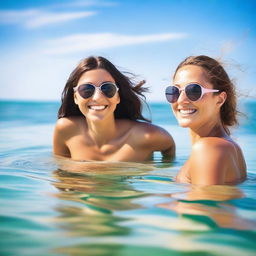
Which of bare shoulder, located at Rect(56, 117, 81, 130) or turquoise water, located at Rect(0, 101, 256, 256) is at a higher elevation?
bare shoulder, located at Rect(56, 117, 81, 130)

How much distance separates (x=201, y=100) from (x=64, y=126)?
2645mm

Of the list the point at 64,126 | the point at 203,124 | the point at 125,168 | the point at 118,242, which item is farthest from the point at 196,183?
the point at 64,126

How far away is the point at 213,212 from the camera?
3105 mm

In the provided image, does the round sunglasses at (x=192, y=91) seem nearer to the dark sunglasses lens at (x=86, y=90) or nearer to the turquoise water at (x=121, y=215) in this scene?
the turquoise water at (x=121, y=215)

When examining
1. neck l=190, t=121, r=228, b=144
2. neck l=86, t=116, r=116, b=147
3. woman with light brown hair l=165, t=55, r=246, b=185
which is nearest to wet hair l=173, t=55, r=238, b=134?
woman with light brown hair l=165, t=55, r=246, b=185

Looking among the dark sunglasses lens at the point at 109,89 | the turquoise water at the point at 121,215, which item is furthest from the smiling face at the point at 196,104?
the dark sunglasses lens at the point at 109,89

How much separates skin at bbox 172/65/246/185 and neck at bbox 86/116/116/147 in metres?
1.79

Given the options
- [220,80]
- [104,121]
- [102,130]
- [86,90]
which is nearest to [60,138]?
[102,130]

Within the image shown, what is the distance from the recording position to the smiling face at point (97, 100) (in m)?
5.30

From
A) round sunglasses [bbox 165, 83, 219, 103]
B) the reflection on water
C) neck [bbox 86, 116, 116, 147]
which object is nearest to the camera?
the reflection on water

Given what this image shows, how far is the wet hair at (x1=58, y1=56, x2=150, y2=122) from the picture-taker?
552 cm

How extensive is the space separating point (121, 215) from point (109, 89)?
2499 mm

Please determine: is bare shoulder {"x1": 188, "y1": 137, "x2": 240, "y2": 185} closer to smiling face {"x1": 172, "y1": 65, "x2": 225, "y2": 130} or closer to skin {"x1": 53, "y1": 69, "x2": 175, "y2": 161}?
smiling face {"x1": 172, "y1": 65, "x2": 225, "y2": 130}

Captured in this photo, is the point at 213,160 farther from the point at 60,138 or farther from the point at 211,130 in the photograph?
the point at 60,138
